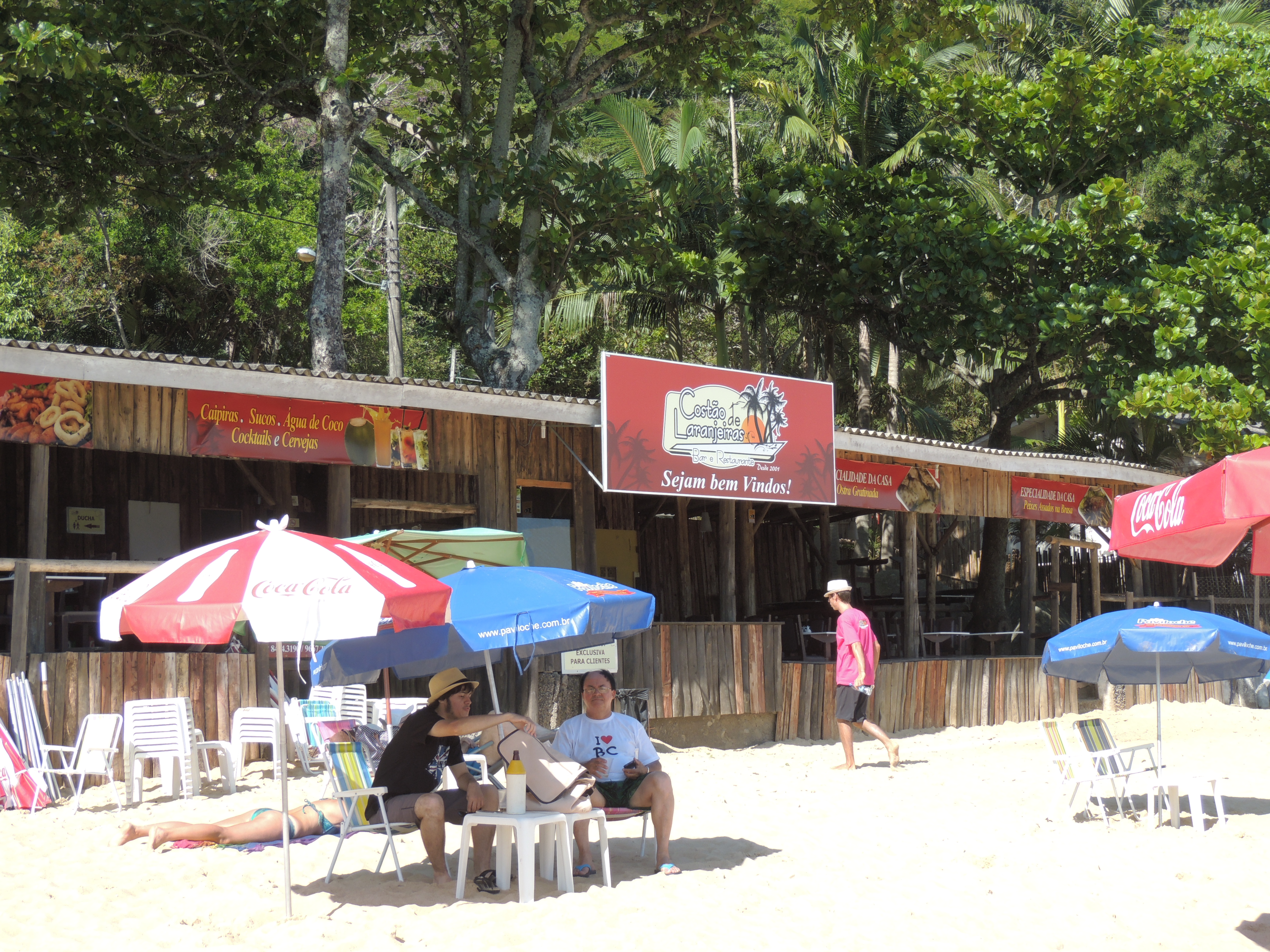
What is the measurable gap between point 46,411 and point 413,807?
4.46 m

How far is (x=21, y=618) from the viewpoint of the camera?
8500 mm

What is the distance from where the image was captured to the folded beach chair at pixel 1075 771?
812cm

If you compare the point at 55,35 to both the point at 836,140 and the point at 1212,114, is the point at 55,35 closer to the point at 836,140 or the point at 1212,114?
the point at 836,140

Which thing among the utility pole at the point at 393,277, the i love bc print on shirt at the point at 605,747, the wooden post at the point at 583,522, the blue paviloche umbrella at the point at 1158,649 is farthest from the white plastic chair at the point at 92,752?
the utility pole at the point at 393,277

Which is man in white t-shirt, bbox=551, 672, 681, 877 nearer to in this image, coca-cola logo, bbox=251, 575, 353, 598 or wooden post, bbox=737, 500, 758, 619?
coca-cola logo, bbox=251, 575, 353, 598

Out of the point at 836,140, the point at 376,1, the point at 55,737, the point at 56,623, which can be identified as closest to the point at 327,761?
the point at 55,737

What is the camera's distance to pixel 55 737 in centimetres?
841

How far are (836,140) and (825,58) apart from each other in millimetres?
1522

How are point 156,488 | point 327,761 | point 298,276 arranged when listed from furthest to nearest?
point 298,276, point 156,488, point 327,761

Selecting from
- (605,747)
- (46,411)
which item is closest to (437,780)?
(605,747)

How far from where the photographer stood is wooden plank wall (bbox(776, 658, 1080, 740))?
12.6 m

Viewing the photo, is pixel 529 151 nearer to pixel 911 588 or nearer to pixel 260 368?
pixel 911 588

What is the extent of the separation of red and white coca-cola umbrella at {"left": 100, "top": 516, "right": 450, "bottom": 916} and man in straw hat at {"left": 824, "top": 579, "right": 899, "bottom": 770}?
5809mm

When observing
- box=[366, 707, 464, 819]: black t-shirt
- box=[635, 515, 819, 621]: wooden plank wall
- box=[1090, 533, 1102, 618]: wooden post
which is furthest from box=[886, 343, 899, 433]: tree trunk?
box=[366, 707, 464, 819]: black t-shirt
